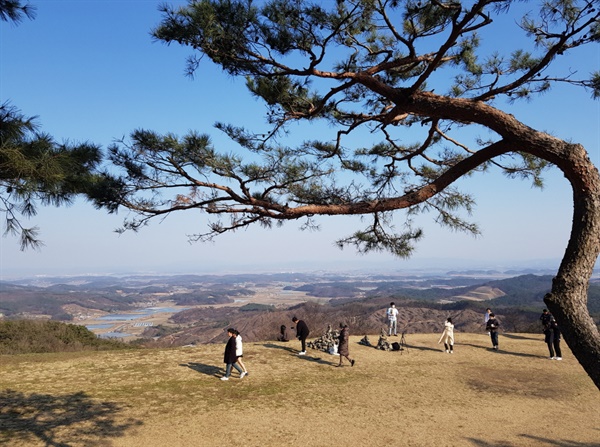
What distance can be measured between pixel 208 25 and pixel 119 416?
686 cm

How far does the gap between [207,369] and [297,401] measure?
11.3 feet

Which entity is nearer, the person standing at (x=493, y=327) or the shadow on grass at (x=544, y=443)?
the shadow on grass at (x=544, y=443)

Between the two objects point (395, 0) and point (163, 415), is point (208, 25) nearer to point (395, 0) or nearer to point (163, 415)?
point (395, 0)

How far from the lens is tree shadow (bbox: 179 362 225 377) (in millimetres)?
10078

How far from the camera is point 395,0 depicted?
4750 millimetres

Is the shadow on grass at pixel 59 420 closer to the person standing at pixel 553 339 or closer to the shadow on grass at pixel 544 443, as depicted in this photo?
the shadow on grass at pixel 544 443

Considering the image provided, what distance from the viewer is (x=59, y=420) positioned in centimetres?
686

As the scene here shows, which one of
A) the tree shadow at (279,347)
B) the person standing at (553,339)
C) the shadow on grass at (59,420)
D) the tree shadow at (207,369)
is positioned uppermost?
the person standing at (553,339)

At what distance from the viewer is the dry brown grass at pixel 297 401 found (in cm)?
639

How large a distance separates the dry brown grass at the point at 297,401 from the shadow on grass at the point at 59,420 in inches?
0.8

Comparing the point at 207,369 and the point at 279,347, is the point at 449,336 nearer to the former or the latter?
the point at 279,347

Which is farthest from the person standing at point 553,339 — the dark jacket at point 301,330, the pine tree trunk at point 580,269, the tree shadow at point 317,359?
the pine tree trunk at point 580,269

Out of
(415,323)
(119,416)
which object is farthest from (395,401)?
(415,323)

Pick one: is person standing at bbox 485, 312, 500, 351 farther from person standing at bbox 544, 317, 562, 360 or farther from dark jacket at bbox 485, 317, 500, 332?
person standing at bbox 544, 317, 562, 360
